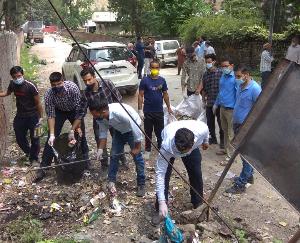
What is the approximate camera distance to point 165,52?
2253cm

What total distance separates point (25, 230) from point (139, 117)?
2.03 meters

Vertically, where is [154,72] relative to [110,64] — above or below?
above

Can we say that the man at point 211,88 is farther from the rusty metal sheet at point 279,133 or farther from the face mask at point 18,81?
the rusty metal sheet at point 279,133

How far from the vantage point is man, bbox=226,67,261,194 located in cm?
597

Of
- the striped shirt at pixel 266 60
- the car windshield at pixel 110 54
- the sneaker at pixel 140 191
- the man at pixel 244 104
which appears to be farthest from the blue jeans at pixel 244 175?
the car windshield at pixel 110 54

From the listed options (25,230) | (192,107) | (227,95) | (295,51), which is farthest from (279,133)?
(295,51)

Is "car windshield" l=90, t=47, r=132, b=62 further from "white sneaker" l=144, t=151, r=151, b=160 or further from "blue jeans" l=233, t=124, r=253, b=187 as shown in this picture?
"blue jeans" l=233, t=124, r=253, b=187

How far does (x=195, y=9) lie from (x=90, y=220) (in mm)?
25310

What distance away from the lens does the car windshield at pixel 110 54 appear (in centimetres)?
1147

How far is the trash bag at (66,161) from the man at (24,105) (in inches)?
30.5

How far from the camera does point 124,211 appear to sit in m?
5.37

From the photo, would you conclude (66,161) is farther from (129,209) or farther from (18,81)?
(18,81)

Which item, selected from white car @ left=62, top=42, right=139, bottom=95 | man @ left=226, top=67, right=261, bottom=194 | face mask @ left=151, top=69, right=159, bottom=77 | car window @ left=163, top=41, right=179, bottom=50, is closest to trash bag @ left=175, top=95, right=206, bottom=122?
face mask @ left=151, top=69, right=159, bottom=77

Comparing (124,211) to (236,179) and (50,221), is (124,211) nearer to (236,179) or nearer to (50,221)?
(50,221)
